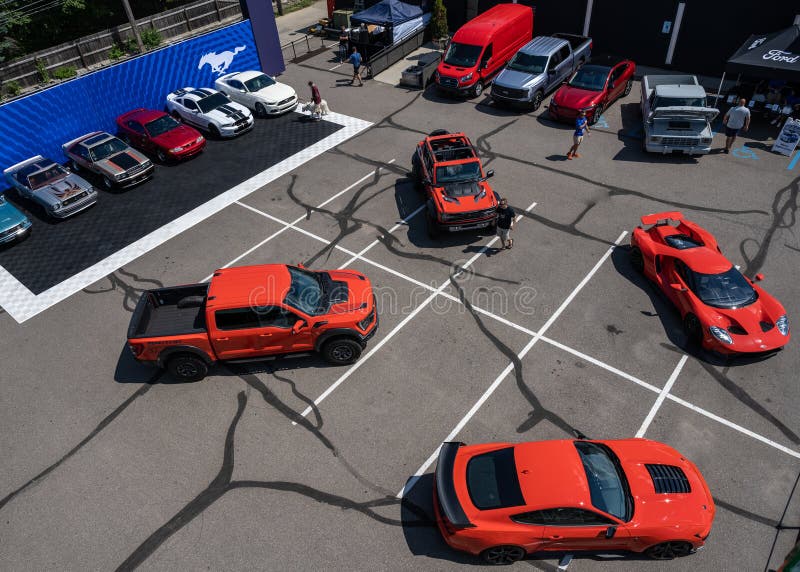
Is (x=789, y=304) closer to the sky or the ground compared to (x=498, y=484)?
closer to the ground

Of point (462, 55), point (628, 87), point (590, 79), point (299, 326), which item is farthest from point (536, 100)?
point (299, 326)

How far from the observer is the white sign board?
16.5 m

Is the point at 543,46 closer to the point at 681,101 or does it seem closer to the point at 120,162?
the point at 681,101

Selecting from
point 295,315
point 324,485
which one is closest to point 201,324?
point 295,315

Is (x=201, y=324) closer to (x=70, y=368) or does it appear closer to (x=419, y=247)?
(x=70, y=368)

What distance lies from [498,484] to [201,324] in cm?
670

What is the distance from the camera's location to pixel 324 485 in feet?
29.0

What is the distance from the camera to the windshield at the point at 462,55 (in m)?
21.3

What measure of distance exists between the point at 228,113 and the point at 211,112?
74cm

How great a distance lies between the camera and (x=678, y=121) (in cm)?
1650

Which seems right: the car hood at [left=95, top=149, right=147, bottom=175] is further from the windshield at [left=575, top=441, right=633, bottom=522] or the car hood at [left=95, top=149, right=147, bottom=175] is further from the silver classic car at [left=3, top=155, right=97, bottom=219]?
the windshield at [left=575, top=441, right=633, bottom=522]

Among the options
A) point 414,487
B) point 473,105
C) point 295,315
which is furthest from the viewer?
point 473,105

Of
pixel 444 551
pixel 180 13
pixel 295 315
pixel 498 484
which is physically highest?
pixel 180 13

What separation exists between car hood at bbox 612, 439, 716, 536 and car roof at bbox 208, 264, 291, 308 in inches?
271
